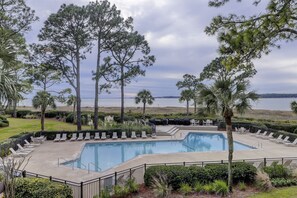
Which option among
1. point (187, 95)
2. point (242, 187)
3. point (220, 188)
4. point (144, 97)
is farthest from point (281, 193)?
point (187, 95)

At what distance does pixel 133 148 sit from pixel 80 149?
450 centimetres

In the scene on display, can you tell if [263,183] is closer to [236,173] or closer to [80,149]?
[236,173]

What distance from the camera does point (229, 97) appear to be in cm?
1073

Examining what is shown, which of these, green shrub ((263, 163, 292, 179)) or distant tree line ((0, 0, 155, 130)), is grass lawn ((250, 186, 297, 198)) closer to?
green shrub ((263, 163, 292, 179))

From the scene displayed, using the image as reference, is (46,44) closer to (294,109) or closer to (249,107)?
(249,107)

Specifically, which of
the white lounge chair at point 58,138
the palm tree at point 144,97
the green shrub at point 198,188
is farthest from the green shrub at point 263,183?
the palm tree at point 144,97

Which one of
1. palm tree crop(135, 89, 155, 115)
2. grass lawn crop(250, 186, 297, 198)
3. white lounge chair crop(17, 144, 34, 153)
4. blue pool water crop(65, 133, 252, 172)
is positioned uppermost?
palm tree crop(135, 89, 155, 115)

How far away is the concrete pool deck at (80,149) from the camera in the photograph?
46.6 ft

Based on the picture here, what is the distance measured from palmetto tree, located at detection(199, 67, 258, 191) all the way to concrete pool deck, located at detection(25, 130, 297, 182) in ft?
21.3

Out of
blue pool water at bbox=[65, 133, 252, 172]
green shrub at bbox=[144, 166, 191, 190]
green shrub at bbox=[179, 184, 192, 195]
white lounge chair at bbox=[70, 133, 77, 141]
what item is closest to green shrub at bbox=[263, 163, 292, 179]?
green shrub at bbox=[144, 166, 191, 190]

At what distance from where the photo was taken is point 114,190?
406 inches

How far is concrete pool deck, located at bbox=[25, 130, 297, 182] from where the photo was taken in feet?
46.6

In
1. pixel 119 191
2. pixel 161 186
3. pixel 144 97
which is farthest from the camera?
pixel 144 97

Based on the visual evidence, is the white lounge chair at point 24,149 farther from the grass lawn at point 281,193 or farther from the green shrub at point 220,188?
the grass lawn at point 281,193
